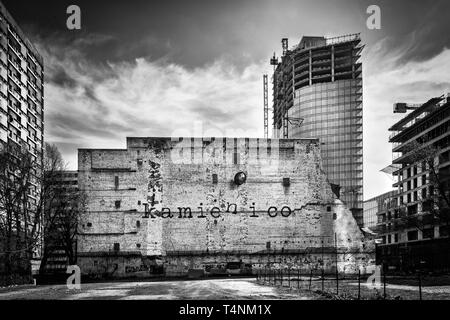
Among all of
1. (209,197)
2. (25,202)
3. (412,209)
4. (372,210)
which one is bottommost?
(412,209)

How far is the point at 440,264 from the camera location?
48062 mm

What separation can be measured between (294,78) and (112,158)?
63.0 meters

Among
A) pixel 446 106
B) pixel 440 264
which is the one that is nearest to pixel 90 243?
pixel 440 264

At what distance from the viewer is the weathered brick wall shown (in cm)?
4247

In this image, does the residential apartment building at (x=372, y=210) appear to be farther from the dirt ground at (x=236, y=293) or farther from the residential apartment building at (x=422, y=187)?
the dirt ground at (x=236, y=293)

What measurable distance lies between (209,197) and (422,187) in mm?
36415

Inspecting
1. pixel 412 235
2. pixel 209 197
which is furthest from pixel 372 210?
pixel 209 197

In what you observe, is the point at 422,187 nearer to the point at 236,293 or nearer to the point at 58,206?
the point at 58,206

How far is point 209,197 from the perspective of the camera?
43281 mm

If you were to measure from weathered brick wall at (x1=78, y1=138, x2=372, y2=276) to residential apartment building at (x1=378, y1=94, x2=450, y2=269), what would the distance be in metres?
8.48

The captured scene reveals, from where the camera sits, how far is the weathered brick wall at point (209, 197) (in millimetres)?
42469

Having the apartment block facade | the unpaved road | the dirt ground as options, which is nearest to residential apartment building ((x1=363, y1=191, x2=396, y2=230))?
the apartment block facade

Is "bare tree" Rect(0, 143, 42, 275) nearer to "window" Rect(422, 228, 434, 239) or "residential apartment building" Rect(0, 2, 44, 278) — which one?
"residential apartment building" Rect(0, 2, 44, 278)
